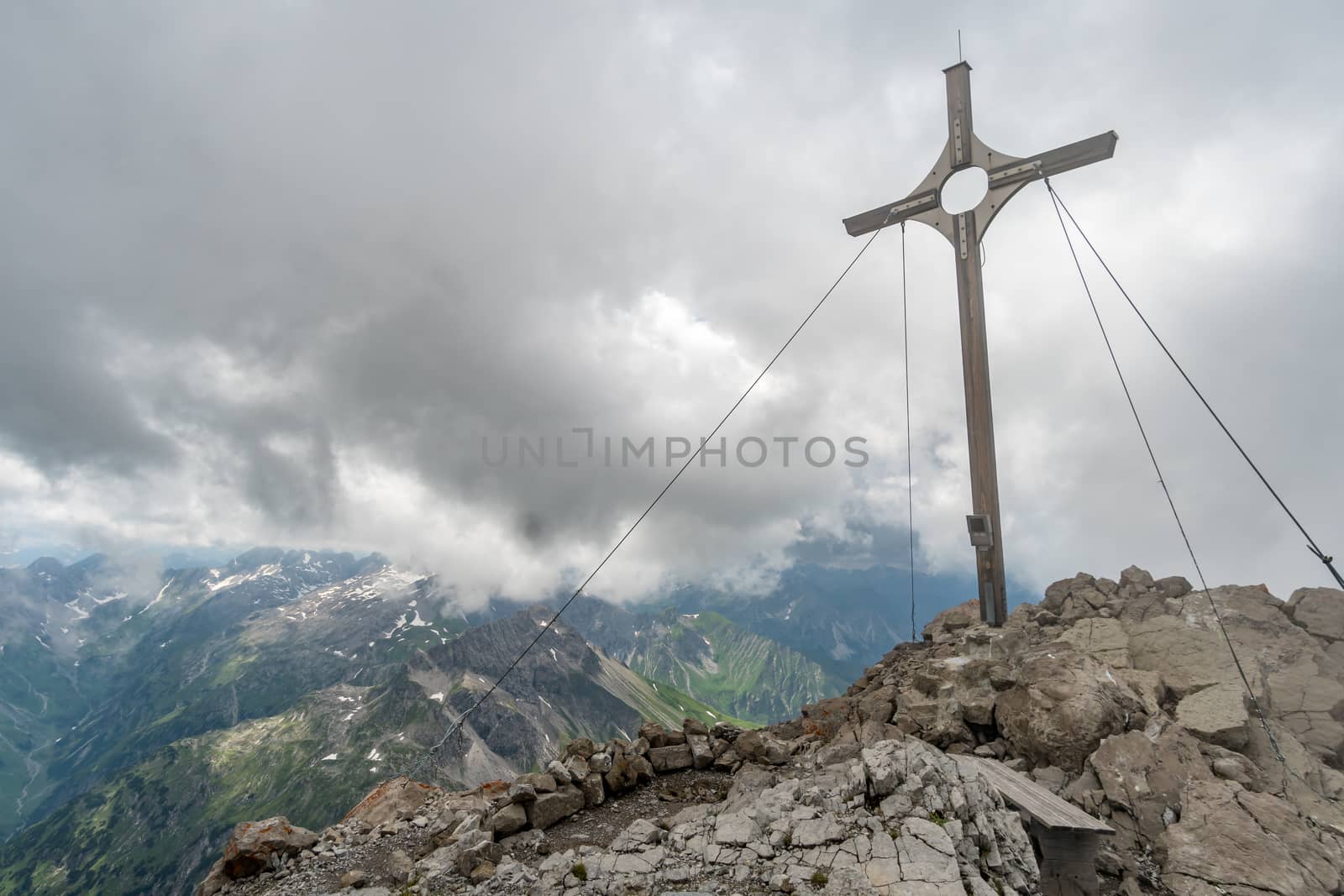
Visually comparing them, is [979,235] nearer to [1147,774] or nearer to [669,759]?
[1147,774]

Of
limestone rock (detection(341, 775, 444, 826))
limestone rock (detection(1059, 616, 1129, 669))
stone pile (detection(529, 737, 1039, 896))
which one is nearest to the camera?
stone pile (detection(529, 737, 1039, 896))

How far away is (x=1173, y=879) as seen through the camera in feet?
32.7

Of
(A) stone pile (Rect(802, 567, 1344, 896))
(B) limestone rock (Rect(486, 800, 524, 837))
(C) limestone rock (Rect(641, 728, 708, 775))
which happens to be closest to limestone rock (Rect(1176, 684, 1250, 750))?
(A) stone pile (Rect(802, 567, 1344, 896))

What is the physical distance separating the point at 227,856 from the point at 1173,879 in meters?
18.7

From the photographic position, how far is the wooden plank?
9.79 metres

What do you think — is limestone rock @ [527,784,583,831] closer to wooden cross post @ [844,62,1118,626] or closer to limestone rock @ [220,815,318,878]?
limestone rock @ [220,815,318,878]

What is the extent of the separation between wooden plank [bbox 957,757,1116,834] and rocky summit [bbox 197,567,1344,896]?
0.06 metres

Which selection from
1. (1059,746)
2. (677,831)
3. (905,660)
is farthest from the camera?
(905,660)

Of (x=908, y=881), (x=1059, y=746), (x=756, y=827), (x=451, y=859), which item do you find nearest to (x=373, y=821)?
(x=451, y=859)

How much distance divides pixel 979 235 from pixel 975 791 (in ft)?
52.0

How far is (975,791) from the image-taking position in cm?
1013

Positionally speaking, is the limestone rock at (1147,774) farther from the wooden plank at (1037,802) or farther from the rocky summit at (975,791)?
the wooden plank at (1037,802)

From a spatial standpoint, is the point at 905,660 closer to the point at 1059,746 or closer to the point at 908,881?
the point at 1059,746

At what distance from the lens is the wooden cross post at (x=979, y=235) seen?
18.0m
